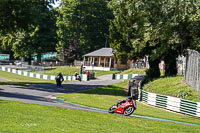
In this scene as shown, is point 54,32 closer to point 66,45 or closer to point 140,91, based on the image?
point 66,45

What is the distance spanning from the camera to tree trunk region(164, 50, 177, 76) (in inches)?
1355

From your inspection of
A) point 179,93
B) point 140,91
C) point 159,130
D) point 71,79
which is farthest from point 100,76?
point 159,130

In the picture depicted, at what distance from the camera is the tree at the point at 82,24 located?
73.8 metres

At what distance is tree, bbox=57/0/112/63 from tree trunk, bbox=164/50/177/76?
35.7m

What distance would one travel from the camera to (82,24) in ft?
257

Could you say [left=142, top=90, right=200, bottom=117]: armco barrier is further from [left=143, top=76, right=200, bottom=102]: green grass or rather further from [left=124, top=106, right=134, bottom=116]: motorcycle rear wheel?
[left=124, top=106, right=134, bottom=116]: motorcycle rear wheel

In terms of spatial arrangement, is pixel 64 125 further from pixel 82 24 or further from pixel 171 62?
pixel 82 24

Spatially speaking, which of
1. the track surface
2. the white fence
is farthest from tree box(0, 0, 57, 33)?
the white fence

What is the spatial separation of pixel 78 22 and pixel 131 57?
4134cm

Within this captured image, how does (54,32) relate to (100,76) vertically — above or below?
above

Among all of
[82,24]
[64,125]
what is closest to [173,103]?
[64,125]

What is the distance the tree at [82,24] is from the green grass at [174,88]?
3945 cm

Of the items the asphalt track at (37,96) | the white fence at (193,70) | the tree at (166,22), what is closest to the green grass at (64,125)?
the asphalt track at (37,96)

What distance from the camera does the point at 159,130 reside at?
1298 centimetres
